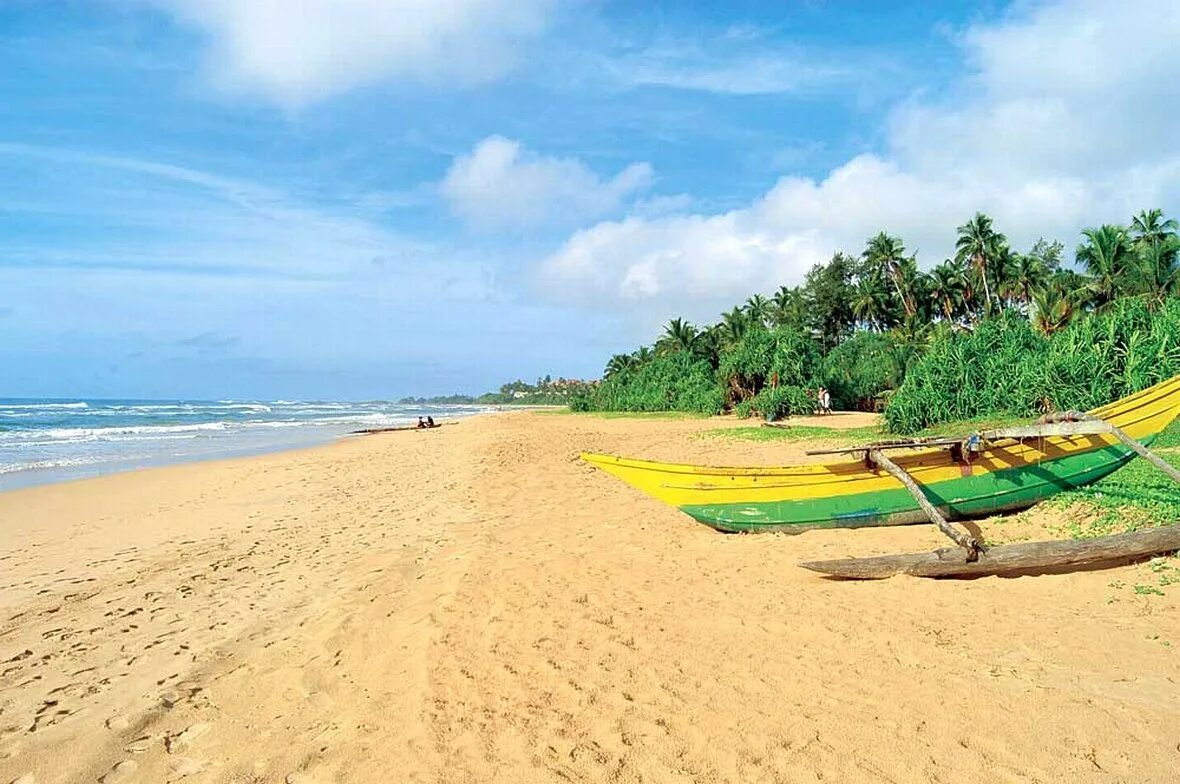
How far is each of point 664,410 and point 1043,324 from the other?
67.3 feet

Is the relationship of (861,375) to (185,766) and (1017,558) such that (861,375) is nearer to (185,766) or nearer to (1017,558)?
(1017,558)

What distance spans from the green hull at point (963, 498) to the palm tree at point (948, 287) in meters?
44.1

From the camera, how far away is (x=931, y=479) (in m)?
7.69

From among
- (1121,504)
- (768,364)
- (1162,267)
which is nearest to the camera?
(1121,504)

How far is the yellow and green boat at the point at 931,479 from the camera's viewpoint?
25.1ft

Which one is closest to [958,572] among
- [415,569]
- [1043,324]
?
[415,569]

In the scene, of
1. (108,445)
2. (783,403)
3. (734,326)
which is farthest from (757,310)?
(108,445)

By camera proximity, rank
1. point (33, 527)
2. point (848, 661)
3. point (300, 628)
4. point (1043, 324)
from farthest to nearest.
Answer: point (1043, 324), point (33, 527), point (300, 628), point (848, 661)

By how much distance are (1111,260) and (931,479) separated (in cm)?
3667

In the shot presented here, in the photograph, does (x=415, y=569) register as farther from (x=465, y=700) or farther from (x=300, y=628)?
(x=465, y=700)

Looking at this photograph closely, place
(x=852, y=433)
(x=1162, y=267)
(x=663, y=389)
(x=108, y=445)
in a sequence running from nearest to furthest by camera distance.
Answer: (x=852, y=433)
(x=108, y=445)
(x=1162, y=267)
(x=663, y=389)

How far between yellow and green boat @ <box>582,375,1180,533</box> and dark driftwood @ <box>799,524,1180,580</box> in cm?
168

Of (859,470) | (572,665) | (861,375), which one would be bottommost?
(572,665)

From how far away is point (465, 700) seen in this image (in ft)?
14.0
